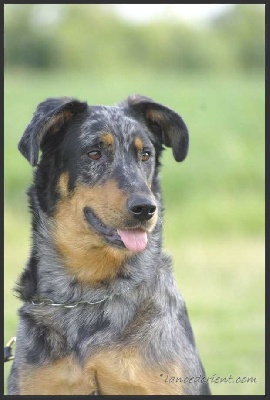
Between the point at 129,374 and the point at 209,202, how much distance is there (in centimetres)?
1361

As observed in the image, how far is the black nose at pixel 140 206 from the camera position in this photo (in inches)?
220

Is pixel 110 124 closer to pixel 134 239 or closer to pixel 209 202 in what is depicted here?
pixel 134 239

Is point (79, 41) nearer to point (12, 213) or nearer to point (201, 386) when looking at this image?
point (12, 213)

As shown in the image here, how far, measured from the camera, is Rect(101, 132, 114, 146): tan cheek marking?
596 centimetres

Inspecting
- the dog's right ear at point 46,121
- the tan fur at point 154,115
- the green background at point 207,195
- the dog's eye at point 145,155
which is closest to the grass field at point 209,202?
the green background at point 207,195

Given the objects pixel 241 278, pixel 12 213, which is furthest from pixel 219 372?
pixel 12 213

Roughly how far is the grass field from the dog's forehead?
10.1ft

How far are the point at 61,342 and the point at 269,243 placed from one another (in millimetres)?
2605

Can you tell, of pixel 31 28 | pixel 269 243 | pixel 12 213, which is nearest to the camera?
pixel 269 243

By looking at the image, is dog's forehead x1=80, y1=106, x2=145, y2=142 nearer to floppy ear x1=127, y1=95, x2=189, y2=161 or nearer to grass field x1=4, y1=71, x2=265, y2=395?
floppy ear x1=127, y1=95, x2=189, y2=161

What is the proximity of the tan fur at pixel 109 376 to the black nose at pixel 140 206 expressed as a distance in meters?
0.89

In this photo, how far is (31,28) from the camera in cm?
2666

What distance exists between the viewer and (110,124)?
6031 mm

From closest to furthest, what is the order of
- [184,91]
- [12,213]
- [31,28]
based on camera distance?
[12,213] < [184,91] < [31,28]
